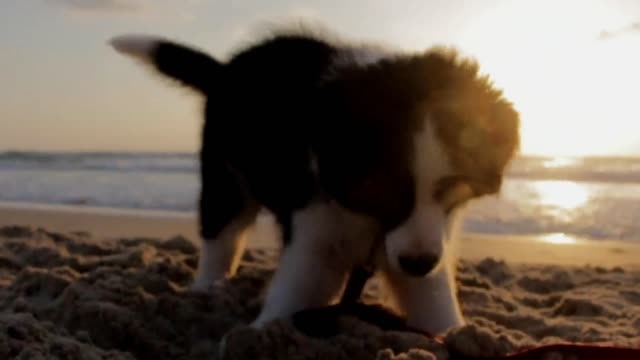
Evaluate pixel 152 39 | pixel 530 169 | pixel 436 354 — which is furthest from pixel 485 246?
pixel 530 169

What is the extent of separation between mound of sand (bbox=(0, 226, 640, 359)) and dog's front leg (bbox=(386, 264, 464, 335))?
18 cm

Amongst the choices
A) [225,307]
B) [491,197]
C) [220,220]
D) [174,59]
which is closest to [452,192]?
[491,197]

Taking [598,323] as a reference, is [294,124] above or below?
above

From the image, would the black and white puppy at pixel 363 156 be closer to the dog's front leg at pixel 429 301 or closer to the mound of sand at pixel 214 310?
the dog's front leg at pixel 429 301

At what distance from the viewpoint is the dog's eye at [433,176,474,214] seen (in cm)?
275

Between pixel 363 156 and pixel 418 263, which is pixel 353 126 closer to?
pixel 363 156

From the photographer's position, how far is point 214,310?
11.4ft

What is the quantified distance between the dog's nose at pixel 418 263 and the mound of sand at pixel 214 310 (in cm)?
20

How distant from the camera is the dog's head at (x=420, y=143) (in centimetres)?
270

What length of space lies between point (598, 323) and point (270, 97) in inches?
65.0

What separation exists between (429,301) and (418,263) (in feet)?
1.97

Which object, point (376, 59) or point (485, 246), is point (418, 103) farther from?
point (485, 246)


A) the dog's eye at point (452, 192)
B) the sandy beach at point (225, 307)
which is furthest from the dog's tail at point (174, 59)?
the dog's eye at point (452, 192)

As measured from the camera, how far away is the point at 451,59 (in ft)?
9.82
